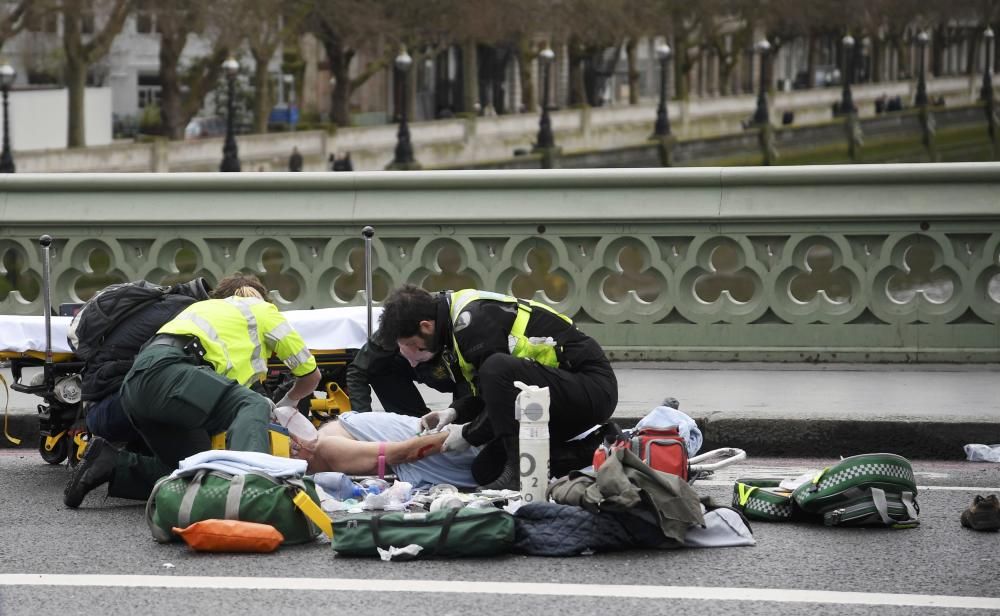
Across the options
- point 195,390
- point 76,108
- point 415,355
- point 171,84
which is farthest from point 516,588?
point 171,84

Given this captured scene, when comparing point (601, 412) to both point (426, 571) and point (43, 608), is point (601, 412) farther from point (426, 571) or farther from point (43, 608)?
point (43, 608)

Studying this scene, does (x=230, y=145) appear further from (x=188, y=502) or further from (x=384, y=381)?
(x=188, y=502)

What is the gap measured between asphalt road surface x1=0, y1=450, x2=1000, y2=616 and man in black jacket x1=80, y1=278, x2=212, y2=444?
82cm

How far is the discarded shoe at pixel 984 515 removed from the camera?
678 centimetres

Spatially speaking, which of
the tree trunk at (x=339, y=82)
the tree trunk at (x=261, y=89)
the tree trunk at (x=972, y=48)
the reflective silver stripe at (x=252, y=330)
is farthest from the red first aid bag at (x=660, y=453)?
the tree trunk at (x=972, y=48)

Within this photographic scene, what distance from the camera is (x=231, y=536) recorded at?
6.46 metres

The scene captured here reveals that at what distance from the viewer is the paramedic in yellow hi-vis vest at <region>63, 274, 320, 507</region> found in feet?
24.3

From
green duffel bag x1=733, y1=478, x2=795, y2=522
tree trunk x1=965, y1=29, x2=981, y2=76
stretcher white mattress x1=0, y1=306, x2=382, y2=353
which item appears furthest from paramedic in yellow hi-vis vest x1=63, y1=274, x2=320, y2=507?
tree trunk x1=965, y1=29, x2=981, y2=76

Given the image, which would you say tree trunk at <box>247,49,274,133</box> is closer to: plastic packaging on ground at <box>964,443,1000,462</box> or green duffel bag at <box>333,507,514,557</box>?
plastic packaging on ground at <box>964,443,1000,462</box>

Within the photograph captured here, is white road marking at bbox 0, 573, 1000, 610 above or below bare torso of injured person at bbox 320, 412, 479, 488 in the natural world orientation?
below

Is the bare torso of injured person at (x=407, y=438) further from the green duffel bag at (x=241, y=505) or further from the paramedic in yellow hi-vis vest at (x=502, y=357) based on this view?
the green duffel bag at (x=241, y=505)

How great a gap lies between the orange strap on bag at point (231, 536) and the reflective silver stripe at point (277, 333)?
4.69 feet

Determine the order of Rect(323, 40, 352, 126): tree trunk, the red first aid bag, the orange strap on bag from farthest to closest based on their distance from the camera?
Rect(323, 40, 352, 126): tree trunk
the red first aid bag
the orange strap on bag

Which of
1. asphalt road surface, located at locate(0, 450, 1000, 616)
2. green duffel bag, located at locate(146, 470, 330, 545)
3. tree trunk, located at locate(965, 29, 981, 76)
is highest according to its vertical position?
tree trunk, located at locate(965, 29, 981, 76)
